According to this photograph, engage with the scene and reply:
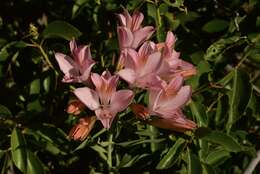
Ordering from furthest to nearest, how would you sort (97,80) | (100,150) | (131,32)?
(100,150) → (131,32) → (97,80)

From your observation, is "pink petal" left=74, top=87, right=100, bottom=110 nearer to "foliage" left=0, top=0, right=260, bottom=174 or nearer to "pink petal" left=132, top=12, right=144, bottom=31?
"foliage" left=0, top=0, right=260, bottom=174

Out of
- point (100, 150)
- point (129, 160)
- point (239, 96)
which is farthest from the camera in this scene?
point (129, 160)

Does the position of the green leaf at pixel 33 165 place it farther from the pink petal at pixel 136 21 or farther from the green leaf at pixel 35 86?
the pink petal at pixel 136 21

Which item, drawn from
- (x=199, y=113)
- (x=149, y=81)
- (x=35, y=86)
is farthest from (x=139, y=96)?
(x=35, y=86)

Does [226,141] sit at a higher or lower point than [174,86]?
lower

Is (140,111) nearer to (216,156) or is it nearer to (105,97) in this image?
(105,97)

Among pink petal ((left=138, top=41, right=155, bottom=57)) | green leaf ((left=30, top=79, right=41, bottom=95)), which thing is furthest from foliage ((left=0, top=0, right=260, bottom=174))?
pink petal ((left=138, top=41, right=155, bottom=57))
